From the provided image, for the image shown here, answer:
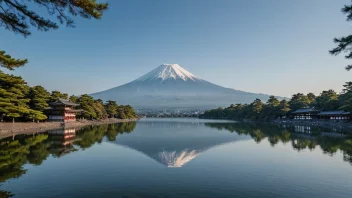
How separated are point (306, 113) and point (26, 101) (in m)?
44.2

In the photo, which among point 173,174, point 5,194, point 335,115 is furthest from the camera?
point 335,115

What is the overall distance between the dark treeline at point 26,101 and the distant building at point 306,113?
3634 cm

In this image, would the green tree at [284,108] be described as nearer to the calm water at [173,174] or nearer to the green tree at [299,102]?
the green tree at [299,102]

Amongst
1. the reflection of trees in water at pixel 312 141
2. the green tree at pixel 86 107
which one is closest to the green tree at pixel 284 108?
the reflection of trees in water at pixel 312 141

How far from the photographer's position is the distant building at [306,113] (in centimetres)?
4514

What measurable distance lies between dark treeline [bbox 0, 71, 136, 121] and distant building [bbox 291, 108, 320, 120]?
36340 millimetres

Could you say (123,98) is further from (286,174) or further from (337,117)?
(286,174)

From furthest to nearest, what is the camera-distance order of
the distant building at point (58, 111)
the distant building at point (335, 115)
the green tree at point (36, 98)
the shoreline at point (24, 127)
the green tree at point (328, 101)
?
1. the green tree at point (328, 101)
2. the distant building at point (335, 115)
3. the distant building at point (58, 111)
4. the green tree at point (36, 98)
5. the shoreline at point (24, 127)

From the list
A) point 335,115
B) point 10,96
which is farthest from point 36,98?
point 335,115

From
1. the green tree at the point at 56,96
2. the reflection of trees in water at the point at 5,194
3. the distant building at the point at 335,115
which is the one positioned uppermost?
the green tree at the point at 56,96

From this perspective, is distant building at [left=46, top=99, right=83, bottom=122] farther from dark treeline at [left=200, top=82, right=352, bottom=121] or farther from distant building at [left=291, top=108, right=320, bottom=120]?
distant building at [left=291, top=108, right=320, bottom=120]

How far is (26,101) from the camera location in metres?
25.8

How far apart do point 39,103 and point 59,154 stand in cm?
2077

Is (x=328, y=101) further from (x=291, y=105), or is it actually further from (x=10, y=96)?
(x=10, y=96)
